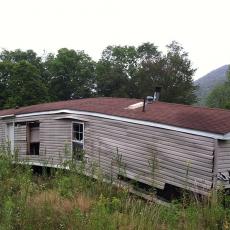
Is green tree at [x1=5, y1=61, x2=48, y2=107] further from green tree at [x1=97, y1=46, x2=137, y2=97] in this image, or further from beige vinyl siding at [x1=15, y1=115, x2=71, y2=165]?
beige vinyl siding at [x1=15, y1=115, x2=71, y2=165]

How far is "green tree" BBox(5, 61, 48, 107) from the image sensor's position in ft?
132

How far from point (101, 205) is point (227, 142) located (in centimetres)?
572

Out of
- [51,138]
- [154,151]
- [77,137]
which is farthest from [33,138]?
[154,151]

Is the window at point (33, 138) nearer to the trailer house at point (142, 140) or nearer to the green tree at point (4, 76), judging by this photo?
the trailer house at point (142, 140)

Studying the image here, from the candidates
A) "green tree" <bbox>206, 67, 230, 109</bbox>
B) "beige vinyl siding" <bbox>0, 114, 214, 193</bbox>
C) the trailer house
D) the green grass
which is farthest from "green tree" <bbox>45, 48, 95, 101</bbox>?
the green grass

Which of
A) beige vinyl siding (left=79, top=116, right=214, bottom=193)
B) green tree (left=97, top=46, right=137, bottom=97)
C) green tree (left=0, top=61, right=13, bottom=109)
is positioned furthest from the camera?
green tree (left=97, top=46, right=137, bottom=97)

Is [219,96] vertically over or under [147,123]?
under

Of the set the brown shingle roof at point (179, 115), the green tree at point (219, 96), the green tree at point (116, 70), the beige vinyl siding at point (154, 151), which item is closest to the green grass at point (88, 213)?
the beige vinyl siding at point (154, 151)

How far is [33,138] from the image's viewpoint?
17.4m

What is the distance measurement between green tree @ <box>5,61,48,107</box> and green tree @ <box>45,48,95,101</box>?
220 inches

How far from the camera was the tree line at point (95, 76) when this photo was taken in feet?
135

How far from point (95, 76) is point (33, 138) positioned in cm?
3385

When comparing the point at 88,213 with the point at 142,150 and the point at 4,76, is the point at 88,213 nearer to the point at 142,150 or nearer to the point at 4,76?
the point at 142,150

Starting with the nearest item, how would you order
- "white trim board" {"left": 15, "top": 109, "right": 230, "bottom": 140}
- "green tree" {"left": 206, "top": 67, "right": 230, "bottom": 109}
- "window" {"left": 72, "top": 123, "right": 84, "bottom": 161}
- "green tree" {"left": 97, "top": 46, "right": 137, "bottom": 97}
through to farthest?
"white trim board" {"left": 15, "top": 109, "right": 230, "bottom": 140}, "window" {"left": 72, "top": 123, "right": 84, "bottom": 161}, "green tree" {"left": 97, "top": 46, "right": 137, "bottom": 97}, "green tree" {"left": 206, "top": 67, "right": 230, "bottom": 109}
